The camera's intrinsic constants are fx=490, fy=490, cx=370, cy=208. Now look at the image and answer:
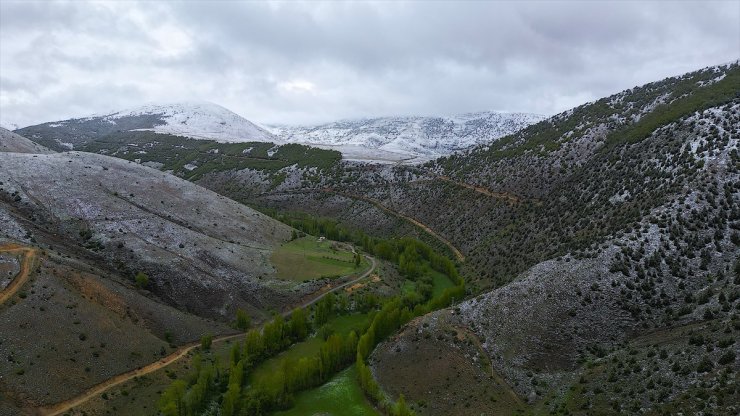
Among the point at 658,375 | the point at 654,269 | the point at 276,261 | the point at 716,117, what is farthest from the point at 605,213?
the point at 276,261

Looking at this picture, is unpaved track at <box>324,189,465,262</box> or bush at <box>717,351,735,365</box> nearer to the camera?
bush at <box>717,351,735,365</box>

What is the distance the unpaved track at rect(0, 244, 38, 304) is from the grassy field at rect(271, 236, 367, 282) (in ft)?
151

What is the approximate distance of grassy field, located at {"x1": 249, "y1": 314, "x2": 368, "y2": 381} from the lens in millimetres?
79500

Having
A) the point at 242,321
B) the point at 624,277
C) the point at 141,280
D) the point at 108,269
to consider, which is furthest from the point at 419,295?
the point at 108,269

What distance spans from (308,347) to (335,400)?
18425 mm

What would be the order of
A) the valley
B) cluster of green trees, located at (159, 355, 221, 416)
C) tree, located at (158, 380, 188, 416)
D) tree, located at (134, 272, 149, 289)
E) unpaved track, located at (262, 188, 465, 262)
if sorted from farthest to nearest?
unpaved track, located at (262, 188, 465, 262) → tree, located at (134, 272, 149, 289) → cluster of green trees, located at (159, 355, 221, 416) → tree, located at (158, 380, 188, 416) → the valley

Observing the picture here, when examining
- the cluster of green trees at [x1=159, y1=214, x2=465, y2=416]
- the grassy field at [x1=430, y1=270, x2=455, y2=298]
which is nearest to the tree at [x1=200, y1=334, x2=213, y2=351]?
the cluster of green trees at [x1=159, y1=214, x2=465, y2=416]

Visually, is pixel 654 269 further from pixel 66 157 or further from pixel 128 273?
pixel 66 157

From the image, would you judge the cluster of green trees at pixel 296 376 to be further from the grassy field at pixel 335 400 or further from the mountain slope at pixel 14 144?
the mountain slope at pixel 14 144

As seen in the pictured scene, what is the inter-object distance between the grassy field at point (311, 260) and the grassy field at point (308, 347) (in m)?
16.2

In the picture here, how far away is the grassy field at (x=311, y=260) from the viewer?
11231 cm

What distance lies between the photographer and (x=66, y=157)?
439ft

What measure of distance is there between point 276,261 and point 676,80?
12834 cm

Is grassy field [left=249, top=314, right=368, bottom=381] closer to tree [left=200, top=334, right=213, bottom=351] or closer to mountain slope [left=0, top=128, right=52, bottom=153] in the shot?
tree [left=200, top=334, right=213, bottom=351]
